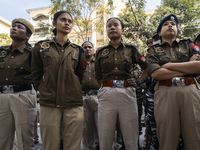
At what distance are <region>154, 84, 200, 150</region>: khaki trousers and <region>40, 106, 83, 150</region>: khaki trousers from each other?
3.73 ft

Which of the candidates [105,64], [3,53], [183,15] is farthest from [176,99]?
[183,15]

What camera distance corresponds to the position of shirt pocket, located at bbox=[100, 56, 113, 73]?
264 cm

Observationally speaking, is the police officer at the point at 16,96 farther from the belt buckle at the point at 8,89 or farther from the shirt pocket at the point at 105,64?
the shirt pocket at the point at 105,64

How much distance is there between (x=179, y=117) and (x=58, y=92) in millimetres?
1644

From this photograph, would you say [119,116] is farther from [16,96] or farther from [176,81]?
[16,96]

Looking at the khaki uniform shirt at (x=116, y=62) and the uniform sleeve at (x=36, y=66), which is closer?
the uniform sleeve at (x=36, y=66)

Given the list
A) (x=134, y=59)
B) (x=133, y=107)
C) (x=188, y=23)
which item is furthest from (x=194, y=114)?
(x=188, y=23)

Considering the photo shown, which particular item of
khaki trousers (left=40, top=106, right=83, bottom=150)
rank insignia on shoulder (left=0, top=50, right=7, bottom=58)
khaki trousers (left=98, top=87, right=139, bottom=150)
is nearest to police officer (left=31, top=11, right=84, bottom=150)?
khaki trousers (left=40, top=106, right=83, bottom=150)

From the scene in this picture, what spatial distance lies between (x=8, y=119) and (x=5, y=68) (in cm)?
84

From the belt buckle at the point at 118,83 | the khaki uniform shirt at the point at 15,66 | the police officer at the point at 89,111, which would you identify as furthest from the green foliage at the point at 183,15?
the khaki uniform shirt at the point at 15,66

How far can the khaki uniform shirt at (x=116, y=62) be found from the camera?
8.47ft

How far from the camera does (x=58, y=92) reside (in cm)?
210

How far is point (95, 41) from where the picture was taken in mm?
21312

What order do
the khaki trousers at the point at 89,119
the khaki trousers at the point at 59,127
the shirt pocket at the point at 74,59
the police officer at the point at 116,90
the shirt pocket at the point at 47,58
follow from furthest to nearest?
the khaki trousers at the point at 89,119 < the police officer at the point at 116,90 < the shirt pocket at the point at 74,59 < the shirt pocket at the point at 47,58 < the khaki trousers at the point at 59,127
